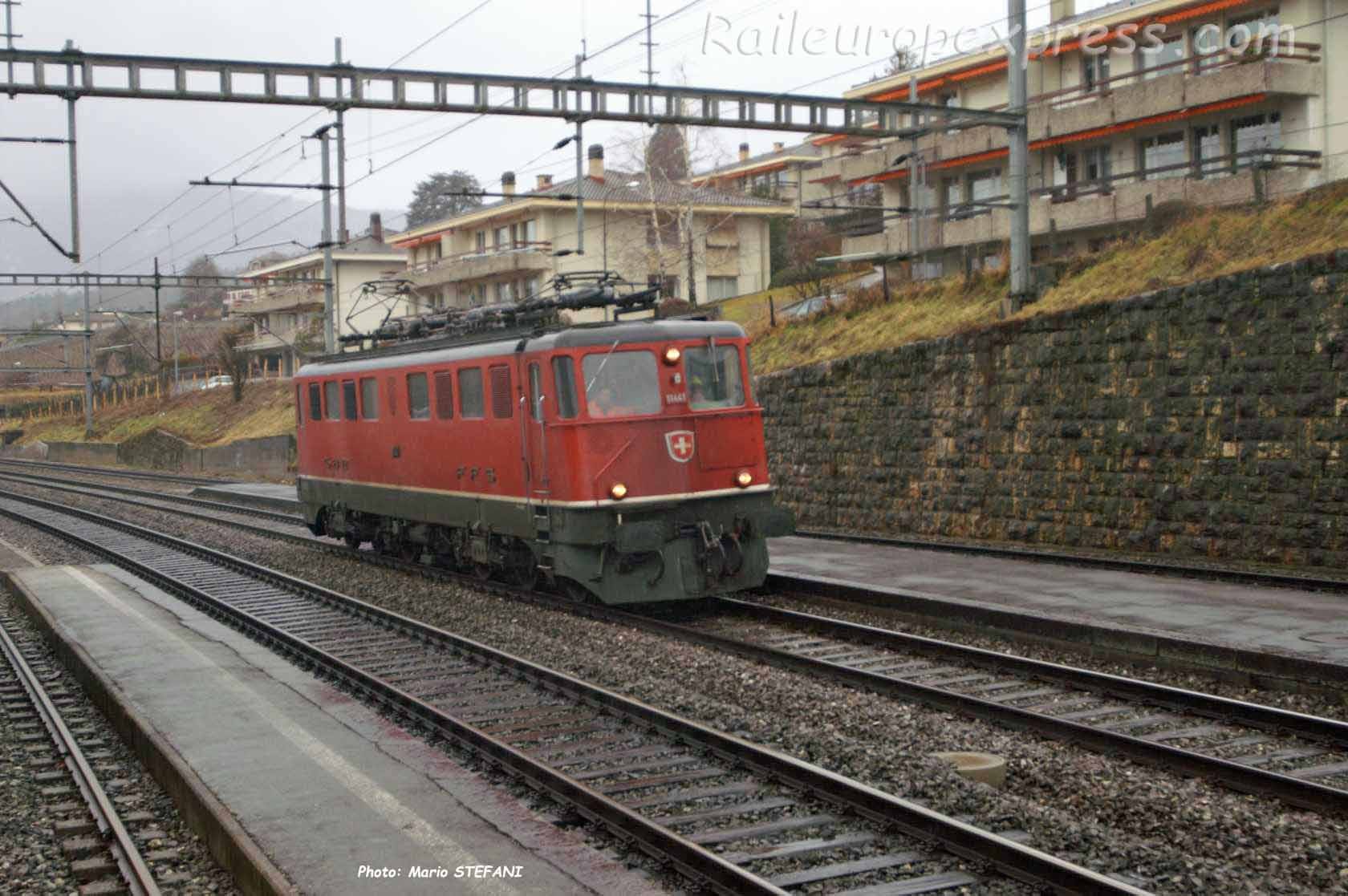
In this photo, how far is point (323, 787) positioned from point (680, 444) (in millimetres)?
7111

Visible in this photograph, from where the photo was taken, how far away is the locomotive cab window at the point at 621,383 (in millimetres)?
14547

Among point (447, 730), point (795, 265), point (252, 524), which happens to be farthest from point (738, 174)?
point (447, 730)

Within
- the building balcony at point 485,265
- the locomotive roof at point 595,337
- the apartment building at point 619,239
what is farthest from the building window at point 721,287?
the locomotive roof at point 595,337

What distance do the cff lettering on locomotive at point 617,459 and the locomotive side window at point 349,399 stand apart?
3.88 m

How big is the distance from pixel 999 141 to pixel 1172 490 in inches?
906

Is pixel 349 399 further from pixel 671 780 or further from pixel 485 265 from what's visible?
pixel 485 265

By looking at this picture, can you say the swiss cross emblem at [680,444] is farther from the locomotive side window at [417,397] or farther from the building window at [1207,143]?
the building window at [1207,143]

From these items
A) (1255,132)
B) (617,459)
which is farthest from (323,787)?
(1255,132)

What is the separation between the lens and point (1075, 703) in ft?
33.6

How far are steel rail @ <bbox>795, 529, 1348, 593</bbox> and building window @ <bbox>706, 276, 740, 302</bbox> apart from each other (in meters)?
36.8

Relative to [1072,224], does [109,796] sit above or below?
below

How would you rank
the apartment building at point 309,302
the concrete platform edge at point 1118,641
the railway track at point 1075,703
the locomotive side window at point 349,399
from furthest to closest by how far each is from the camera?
1. the apartment building at point 309,302
2. the locomotive side window at point 349,399
3. the concrete platform edge at point 1118,641
4. the railway track at point 1075,703

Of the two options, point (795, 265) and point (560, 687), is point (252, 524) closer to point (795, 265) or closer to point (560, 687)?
point (560, 687)

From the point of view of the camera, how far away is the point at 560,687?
36.9 ft
